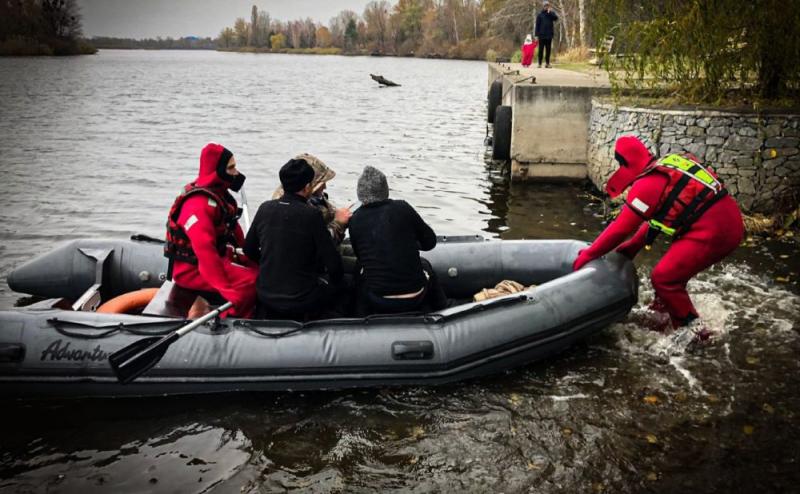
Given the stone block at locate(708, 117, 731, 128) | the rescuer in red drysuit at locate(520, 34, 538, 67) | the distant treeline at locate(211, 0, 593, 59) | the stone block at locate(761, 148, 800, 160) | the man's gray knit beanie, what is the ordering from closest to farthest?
the man's gray knit beanie, the stone block at locate(761, 148, 800, 160), the stone block at locate(708, 117, 731, 128), the rescuer in red drysuit at locate(520, 34, 538, 67), the distant treeline at locate(211, 0, 593, 59)

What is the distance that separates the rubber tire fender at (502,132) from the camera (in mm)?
12406

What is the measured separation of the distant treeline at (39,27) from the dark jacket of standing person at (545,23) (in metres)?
56.3

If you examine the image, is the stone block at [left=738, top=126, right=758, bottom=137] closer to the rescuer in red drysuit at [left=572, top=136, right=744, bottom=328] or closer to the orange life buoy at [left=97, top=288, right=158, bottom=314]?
the rescuer in red drysuit at [left=572, top=136, right=744, bottom=328]

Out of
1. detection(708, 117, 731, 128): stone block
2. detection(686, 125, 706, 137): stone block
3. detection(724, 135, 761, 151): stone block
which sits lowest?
detection(724, 135, 761, 151): stone block

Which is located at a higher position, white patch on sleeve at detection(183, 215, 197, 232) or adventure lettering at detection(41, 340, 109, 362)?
white patch on sleeve at detection(183, 215, 197, 232)

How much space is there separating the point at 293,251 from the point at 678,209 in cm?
294

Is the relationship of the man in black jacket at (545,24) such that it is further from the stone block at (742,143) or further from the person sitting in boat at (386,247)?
the person sitting in boat at (386,247)

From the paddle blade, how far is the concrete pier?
8.33m

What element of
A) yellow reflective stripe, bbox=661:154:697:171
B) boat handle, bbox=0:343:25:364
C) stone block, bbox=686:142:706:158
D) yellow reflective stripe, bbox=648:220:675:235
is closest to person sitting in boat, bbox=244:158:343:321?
boat handle, bbox=0:343:25:364

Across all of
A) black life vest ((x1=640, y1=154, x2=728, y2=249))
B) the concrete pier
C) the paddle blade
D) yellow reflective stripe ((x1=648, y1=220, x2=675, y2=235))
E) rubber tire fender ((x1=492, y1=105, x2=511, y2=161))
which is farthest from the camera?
rubber tire fender ((x1=492, y1=105, x2=511, y2=161))

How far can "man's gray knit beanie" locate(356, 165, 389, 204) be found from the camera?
15.5 feet

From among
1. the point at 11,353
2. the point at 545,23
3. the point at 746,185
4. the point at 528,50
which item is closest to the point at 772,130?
the point at 746,185

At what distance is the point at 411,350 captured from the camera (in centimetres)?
489

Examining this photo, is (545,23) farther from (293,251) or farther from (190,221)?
(190,221)
